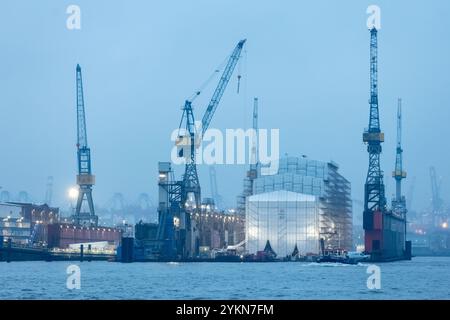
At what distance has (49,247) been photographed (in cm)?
17112

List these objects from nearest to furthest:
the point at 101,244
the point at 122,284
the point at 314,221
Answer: the point at 122,284
the point at 314,221
the point at 101,244

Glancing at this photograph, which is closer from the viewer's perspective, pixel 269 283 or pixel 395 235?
pixel 269 283

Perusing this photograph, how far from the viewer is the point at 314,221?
164625 millimetres

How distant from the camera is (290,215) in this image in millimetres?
163375

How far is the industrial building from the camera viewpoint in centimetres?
16312

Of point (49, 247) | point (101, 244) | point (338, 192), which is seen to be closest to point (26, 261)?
point (49, 247)

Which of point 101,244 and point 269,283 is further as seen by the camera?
point 101,244

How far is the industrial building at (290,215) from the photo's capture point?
535 feet

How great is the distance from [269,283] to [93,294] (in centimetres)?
1979
